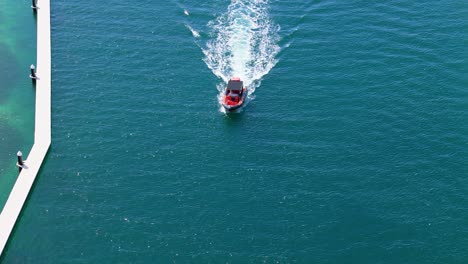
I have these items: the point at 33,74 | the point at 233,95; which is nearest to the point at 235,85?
the point at 233,95

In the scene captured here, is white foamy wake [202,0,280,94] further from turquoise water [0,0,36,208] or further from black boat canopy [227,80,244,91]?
turquoise water [0,0,36,208]

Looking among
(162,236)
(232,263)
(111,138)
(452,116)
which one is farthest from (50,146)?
(452,116)

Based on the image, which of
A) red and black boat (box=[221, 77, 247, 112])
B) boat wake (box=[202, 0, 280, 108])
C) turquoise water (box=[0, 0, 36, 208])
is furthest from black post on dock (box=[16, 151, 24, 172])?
boat wake (box=[202, 0, 280, 108])

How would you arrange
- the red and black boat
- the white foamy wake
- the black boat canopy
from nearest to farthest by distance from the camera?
the red and black boat, the black boat canopy, the white foamy wake

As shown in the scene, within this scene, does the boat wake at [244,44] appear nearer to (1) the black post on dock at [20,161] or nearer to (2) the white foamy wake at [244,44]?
(2) the white foamy wake at [244,44]

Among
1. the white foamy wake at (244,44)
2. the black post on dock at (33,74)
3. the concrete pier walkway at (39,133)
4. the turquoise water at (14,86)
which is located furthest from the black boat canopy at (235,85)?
the black post on dock at (33,74)

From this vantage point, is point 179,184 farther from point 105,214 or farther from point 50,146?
point 50,146

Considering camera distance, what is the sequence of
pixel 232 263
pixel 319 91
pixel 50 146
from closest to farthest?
pixel 232 263
pixel 50 146
pixel 319 91

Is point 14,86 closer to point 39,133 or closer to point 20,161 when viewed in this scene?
point 39,133
